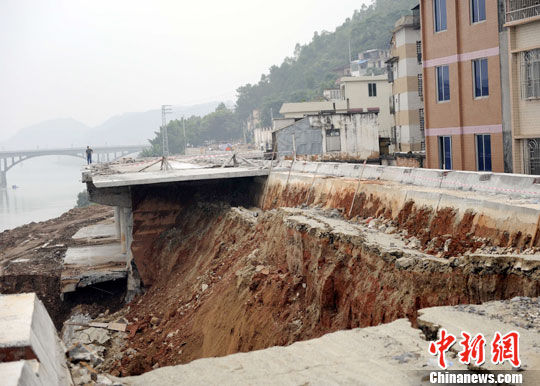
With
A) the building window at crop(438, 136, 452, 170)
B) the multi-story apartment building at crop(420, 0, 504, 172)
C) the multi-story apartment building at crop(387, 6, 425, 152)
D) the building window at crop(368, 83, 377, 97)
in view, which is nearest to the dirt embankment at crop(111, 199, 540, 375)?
the building window at crop(438, 136, 452, 170)

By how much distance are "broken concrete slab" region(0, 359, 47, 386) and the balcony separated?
775 inches

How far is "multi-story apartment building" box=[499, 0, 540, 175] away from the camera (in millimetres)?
19938

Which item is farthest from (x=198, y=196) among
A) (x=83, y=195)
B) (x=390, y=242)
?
(x=83, y=195)

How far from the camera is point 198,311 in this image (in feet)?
56.5

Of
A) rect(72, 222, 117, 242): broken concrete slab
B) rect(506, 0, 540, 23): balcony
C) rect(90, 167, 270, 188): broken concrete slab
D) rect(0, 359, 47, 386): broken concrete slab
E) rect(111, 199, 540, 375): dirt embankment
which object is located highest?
rect(506, 0, 540, 23): balcony

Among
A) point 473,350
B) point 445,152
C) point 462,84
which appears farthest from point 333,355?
point 445,152

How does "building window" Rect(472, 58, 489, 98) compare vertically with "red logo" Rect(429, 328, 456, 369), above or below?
above

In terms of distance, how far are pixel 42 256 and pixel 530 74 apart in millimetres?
28775

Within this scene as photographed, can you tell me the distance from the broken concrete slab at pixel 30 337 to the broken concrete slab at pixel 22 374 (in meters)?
0.14

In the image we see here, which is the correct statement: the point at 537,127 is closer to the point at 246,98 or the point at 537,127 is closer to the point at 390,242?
the point at 390,242

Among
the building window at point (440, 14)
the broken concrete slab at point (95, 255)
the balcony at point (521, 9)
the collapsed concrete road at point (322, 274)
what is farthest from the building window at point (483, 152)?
the broken concrete slab at point (95, 255)

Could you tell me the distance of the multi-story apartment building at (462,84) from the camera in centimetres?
2181

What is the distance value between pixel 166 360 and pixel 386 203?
784cm

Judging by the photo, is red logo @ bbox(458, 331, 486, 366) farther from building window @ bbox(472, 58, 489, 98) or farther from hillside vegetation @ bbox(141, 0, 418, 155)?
hillside vegetation @ bbox(141, 0, 418, 155)
